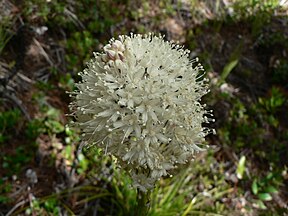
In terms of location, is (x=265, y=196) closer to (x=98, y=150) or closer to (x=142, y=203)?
(x=98, y=150)

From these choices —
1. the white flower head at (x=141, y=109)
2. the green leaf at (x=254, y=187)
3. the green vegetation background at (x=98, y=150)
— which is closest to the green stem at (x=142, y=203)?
the white flower head at (x=141, y=109)

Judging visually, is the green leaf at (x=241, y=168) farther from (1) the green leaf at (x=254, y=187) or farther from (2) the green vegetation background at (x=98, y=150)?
(1) the green leaf at (x=254, y=187)

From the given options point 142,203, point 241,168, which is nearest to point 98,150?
point 142,203

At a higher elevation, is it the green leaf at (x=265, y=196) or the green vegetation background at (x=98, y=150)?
the green vegetation background at (x=98, y=150)

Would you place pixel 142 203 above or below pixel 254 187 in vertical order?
above

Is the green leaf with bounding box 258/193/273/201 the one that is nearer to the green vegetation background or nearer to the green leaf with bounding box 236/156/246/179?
the green vegetation background

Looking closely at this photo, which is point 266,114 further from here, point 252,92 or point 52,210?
point 52,210

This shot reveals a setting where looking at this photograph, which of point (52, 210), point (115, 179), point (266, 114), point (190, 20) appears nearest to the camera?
point (52, 210)

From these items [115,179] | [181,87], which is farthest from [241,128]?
[181,87]
